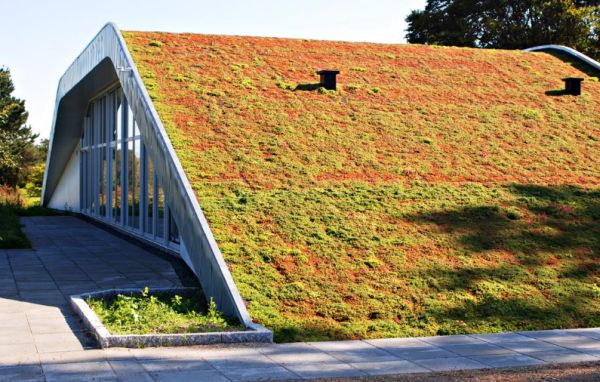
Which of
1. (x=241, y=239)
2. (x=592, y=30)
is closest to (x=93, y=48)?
(x=241, y=239)

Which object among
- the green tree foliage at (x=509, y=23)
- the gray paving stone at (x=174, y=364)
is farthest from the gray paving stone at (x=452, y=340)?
the green tree foliage at (x=509, y=23)

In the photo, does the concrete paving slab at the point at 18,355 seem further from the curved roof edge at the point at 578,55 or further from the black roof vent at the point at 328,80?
the curved roof edge at the point at 578,55

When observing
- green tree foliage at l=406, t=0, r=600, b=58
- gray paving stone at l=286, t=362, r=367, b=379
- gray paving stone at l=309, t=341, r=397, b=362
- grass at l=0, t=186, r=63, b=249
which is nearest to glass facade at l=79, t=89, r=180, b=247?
grass at l=0, t=186, r=63, b=249

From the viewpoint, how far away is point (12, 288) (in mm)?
11133

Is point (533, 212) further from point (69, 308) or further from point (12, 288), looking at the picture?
point (12, 288)

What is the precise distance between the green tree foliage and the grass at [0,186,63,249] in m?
22.0

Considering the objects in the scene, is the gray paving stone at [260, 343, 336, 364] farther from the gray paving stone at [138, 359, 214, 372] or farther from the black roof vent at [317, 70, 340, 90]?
the black roof vent at [317, 70, 340, 90]

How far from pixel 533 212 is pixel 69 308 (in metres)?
7.57

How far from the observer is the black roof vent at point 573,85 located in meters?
18.5

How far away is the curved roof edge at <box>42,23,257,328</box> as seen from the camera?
31.6 feet

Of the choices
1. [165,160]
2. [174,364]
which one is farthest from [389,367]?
[165,160]

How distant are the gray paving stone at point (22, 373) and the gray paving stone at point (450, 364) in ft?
11.5

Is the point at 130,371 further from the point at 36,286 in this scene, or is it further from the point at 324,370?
the point at 36,286

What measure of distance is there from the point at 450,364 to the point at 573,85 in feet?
43.2
